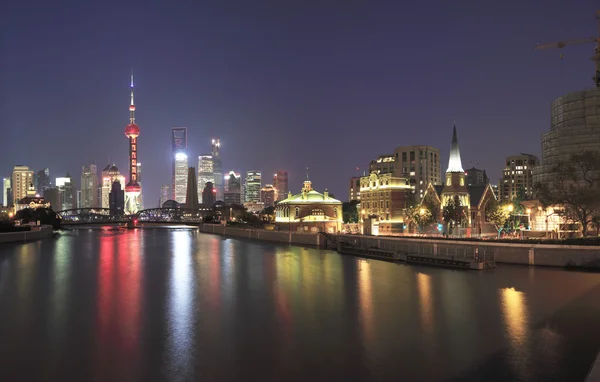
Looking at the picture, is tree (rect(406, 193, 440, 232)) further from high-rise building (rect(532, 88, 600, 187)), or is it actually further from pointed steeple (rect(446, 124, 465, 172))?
high-rise building (rect(532, 88, 600, 187))

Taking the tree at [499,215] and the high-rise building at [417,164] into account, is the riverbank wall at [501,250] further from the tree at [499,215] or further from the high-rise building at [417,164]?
the high-rise building at [417,164]

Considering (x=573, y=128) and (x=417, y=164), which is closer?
(x=573, y=128)

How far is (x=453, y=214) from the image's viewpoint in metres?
81.4

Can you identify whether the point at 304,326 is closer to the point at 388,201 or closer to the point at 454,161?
the point at 454,161

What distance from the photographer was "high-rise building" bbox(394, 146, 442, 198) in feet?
630

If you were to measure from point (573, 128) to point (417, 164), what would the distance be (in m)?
103

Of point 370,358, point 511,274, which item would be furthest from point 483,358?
point 511,274

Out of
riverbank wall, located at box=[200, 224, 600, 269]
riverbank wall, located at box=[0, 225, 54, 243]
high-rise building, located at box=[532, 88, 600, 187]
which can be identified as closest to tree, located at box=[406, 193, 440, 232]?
riverbank wall, located at box=[200, 224, 600, 269]

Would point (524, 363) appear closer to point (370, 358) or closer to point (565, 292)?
point (370, 358)

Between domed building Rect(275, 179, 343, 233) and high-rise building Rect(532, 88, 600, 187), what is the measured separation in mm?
47015

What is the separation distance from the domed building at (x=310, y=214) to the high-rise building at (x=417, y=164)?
2985 inches

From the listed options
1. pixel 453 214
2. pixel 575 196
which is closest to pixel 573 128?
pixel 453 214

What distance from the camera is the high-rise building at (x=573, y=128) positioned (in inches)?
3489

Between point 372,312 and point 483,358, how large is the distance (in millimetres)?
10305
